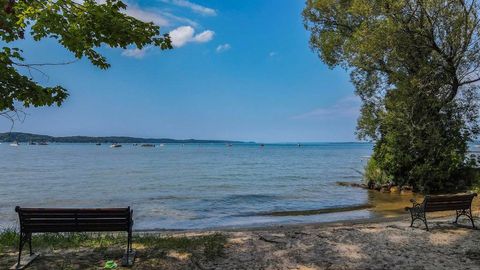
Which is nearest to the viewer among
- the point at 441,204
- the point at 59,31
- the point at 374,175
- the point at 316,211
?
the point at 59,31

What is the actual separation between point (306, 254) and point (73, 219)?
4.59 meters

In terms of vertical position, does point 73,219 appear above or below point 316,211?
above

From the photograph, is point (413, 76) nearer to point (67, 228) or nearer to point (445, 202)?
point (445, 202)

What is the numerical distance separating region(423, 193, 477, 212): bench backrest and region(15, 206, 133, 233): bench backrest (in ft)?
25.6

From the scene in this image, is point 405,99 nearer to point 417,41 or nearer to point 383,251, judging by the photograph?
point 417,41

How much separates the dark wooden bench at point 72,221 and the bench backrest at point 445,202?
778cm

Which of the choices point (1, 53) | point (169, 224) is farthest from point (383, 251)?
point (169, 224)

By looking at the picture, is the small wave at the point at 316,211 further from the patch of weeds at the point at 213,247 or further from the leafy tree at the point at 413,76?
the patch of weeds at the point at 213,247

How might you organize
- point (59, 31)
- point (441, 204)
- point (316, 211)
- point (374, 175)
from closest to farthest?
point (59, 31)
point (441, 204)
point (316, 211)
point (374, 175)

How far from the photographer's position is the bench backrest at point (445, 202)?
Result: 11289 millimetres

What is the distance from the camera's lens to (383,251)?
28.8ft

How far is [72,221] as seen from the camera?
804 cm

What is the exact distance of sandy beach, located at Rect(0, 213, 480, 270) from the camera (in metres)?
7.77

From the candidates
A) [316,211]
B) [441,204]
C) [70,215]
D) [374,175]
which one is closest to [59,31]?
[70,215]
